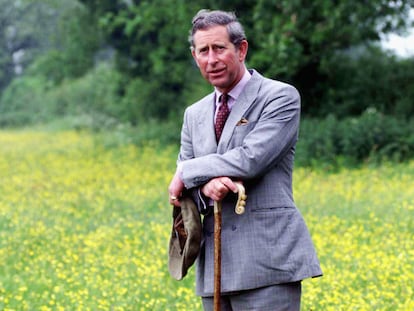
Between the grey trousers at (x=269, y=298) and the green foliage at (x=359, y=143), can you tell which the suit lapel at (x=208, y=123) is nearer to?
the grey trousers at (x=269, y=298)

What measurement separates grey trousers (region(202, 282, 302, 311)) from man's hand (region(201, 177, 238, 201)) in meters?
0.45

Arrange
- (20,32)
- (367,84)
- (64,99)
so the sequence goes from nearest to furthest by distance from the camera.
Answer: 1. (367,84)
2. (64,99)
3. (20,32)

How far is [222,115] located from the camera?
11.7ft

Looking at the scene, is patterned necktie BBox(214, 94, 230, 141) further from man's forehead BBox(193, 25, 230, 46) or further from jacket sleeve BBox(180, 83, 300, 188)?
man's forehead BBox(193, 25, 230, 46)

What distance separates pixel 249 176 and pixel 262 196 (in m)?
0.15

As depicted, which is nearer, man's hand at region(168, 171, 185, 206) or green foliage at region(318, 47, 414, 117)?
man's hand at region(168, 171, 185, 206)

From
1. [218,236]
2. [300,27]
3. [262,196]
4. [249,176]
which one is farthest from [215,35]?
[300,27]

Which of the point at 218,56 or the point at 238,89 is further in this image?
the point at 238,89

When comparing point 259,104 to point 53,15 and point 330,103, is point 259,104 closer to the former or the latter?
point 330,103

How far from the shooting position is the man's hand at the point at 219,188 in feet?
10.9

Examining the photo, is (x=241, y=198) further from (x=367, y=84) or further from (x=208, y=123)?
(x=367, y=84)

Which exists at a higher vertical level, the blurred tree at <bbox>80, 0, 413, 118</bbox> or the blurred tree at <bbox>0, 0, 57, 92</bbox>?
the blurred tree at <bbox>0, 0, 57, 92</bbox>

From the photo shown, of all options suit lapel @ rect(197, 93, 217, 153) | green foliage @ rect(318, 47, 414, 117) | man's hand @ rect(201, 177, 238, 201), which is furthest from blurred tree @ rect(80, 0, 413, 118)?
man's hand @ rect(201, 177, 238, 201)

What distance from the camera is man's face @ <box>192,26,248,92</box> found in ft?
11.2
